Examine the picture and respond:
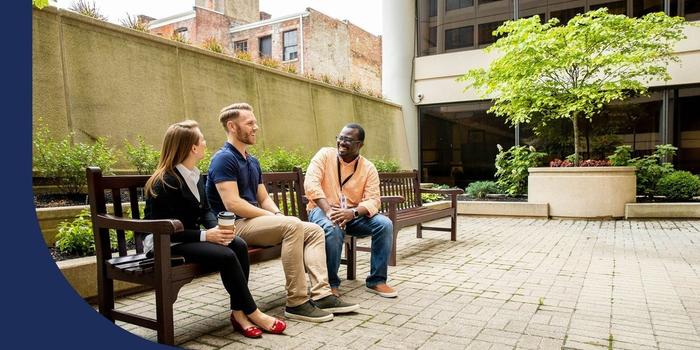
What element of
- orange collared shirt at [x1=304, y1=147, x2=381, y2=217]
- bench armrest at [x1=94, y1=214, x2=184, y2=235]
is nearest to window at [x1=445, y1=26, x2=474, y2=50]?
orange collared shirt at [x1=304, y1=147, x2=381, y2=217]

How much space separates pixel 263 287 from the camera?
4.52 meters

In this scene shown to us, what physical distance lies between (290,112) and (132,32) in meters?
4.04

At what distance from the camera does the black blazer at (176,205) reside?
3.08 m

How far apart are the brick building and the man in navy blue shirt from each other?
24555mm

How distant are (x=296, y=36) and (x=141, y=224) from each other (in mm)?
27758

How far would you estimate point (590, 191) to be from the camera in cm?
1022

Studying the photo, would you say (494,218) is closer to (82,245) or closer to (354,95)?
(354,95)

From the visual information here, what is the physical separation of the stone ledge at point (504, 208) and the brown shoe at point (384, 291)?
293 inches

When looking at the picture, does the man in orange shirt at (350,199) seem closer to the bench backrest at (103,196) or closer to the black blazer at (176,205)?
the black blazer at (176,205)

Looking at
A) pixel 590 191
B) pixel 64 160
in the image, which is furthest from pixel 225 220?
pixel 590 191

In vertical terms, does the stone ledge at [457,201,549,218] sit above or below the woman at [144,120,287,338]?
below

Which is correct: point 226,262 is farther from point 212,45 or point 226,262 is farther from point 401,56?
point 401,56

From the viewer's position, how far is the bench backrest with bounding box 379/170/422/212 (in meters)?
6.62

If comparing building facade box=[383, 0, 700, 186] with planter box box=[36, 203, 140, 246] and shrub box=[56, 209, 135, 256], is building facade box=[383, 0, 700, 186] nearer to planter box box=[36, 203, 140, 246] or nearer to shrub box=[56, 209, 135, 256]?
planter box box=[36, 203, 140, 246]
